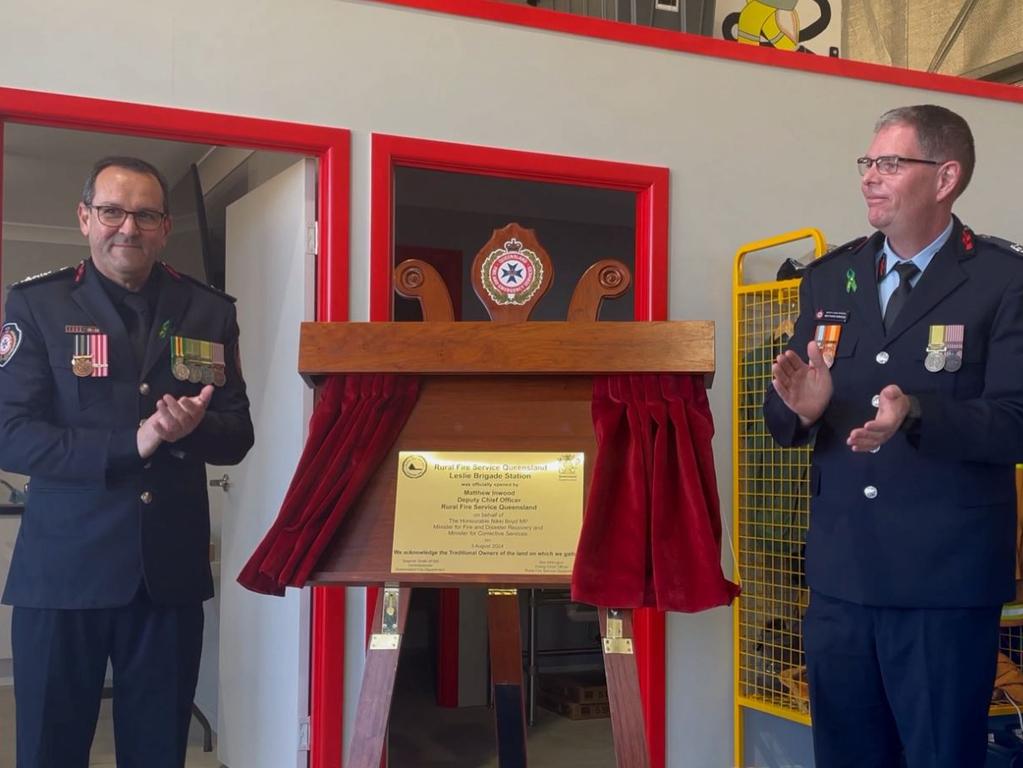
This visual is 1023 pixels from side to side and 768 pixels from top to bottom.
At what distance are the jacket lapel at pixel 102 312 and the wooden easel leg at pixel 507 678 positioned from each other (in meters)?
1.05

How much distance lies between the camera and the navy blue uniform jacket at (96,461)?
2.37 m

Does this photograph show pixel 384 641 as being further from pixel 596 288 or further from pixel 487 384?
pixel 596 288

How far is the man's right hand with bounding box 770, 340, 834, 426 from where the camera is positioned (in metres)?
1.92

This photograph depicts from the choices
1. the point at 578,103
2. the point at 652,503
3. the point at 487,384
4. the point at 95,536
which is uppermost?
the point at 578,103

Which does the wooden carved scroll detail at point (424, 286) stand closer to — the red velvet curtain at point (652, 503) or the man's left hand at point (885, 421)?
the red velvet curtain at point (652, 503)

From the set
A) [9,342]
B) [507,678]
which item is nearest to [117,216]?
[9,342]

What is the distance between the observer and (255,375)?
3.28m

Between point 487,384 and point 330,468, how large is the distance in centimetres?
37

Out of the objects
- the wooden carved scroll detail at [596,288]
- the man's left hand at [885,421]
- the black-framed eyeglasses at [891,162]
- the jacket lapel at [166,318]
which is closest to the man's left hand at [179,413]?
the jacket lapel at [166,318]

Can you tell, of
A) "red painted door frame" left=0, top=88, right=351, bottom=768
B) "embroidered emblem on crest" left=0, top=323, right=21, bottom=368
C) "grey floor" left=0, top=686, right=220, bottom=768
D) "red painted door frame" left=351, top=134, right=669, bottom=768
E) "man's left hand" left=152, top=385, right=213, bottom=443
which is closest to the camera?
"man's left hand" left=152, top=385, right=213, bottom=443

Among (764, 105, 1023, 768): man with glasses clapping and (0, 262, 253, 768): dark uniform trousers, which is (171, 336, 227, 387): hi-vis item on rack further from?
(764, 105, 1023, 768): man with glasses clapping

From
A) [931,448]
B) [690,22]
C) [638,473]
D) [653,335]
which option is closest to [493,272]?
[653,335]

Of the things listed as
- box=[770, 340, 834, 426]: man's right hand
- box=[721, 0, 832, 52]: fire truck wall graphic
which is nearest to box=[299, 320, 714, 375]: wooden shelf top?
box=[770, 340, 834, 426]: man's right hand

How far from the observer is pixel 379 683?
194 cm
